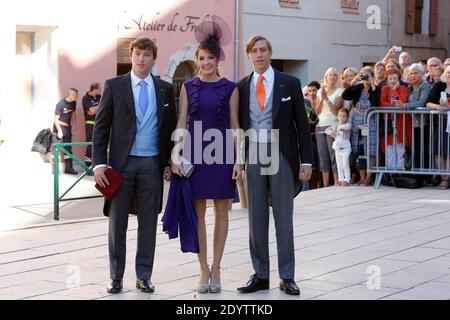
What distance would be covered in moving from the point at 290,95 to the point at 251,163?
0.62 metres

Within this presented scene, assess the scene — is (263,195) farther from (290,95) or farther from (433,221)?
(433,221)

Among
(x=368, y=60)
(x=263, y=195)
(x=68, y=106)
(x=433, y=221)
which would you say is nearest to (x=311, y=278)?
(x=263, y=195)

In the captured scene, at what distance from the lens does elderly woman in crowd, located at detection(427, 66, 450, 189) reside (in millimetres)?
16125

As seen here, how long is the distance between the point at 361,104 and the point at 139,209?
8677mm

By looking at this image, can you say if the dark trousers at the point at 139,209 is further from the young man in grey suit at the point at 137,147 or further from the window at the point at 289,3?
the window at the point at 289,3

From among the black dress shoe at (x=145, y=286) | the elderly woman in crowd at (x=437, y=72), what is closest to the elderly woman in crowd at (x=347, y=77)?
the elderly woman in crowd at (x=437, y=72)

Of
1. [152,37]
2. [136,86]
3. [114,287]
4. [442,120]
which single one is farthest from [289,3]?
[114,287]

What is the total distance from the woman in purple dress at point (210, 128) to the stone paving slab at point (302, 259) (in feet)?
2.80

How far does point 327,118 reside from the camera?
17.4 meters

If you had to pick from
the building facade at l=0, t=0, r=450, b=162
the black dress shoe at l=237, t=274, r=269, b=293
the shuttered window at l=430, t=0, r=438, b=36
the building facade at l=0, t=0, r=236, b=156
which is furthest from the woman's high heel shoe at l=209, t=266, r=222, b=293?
the shuttered window at l=430, t=0, r=438, b=36

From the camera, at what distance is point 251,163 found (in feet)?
28.9

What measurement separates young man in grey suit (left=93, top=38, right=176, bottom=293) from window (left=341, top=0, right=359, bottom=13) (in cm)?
2430
